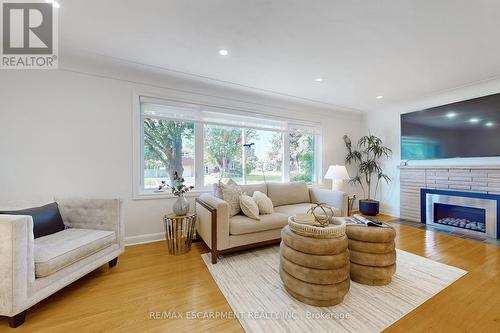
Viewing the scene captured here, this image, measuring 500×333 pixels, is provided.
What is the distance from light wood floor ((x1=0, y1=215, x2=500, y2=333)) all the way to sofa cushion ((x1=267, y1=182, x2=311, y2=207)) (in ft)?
5.02

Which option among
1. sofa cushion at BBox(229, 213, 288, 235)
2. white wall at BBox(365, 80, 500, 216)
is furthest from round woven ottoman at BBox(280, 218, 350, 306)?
white wall at BBox(365, 80, 500, 216)

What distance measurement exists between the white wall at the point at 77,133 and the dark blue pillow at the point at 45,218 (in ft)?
1.75

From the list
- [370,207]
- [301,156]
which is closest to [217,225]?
[301,156]

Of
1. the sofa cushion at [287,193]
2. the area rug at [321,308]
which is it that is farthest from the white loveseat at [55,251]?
the sofa cushion at [287,193]

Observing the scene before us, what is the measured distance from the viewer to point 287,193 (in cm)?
348

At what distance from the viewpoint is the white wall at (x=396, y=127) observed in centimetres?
345

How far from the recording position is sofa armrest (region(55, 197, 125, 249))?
86.5 inches

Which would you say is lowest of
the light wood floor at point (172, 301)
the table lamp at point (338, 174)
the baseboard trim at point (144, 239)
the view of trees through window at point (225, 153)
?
the light wood floor at point (172, 301)

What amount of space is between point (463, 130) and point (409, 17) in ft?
9.19

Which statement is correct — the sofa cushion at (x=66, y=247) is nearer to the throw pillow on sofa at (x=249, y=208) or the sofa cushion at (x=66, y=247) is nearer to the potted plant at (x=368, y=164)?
the throw pillow on sofa at (x=249, y=208)

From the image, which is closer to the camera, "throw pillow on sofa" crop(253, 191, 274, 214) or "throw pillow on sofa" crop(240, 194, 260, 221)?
"throw pillow on sofa" crop(240, 194, 260, 221)

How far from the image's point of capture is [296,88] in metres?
3.44

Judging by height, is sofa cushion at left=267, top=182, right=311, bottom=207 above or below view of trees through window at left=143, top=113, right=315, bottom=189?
below

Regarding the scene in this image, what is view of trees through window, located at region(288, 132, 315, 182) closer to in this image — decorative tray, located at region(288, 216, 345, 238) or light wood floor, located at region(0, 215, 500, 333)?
light wood floor, located at region(0, 215, 500, 333)
